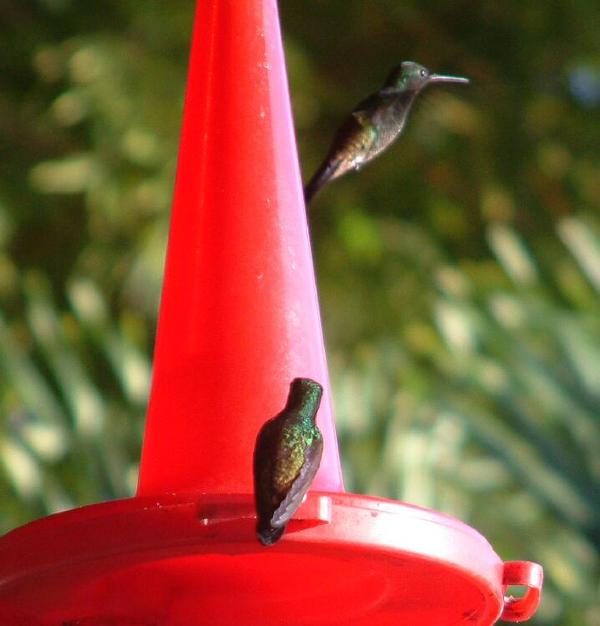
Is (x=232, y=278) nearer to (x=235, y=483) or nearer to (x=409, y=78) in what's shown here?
(x=235, y=483)

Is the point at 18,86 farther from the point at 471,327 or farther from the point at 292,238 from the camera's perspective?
the point at 292,238

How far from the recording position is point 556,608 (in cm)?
538

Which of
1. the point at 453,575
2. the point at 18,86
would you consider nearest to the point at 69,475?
the point at 18,86

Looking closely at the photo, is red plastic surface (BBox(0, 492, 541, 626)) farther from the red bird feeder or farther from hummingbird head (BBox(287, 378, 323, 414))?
hummingbird head (BBox(287, 378, 323, 414))

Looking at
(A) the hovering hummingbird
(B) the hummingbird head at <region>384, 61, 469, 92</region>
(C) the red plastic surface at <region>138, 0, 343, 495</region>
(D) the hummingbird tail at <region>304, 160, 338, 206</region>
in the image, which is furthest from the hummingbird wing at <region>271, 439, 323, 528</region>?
(B) the hummingbird head at <region>384, 61, 469, 92</region>

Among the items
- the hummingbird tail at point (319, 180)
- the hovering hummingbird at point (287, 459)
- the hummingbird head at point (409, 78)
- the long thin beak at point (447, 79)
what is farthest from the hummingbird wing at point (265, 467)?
the hummingbird head at point (409, 78)

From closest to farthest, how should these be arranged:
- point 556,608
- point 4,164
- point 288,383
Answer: point 288,383, point 556,608, point 4,164

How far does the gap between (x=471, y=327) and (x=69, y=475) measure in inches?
62.1

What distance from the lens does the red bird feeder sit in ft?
6.13

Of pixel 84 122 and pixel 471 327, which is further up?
pixel 84 122

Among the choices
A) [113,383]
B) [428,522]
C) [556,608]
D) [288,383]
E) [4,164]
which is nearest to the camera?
[428,522]

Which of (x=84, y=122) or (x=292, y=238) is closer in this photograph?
(x=292, y=238)

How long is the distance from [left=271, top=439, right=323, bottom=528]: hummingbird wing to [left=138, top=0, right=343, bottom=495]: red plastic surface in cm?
19

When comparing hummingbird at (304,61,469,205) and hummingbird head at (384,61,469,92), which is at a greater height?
hummingbird head at (384,61,469,92)
